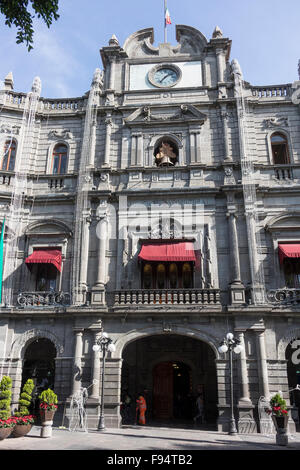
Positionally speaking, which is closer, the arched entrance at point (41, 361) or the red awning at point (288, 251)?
the red awning at point (288, 251)

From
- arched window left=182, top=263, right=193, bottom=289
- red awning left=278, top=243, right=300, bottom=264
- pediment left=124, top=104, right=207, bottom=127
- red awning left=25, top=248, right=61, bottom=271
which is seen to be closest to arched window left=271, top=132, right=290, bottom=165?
pediment left=124, top=104, right=207, bottom=127

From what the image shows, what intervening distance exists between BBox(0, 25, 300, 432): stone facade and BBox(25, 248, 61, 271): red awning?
0.52 meters

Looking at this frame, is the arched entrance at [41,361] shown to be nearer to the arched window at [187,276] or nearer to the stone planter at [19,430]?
the stone planter at [19,430]

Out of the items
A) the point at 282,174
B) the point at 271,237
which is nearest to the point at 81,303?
the point at 271,237

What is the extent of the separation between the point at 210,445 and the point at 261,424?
396 centimetres

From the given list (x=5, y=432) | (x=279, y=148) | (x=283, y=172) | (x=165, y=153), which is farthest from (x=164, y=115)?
(x=5, y=432)

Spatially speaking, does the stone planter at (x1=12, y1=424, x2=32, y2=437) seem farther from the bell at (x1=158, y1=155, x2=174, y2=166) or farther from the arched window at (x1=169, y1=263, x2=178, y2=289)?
the bell at (x1=158, y1=155, x2=174, y2=166)

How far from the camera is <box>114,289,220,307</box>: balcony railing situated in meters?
17.5

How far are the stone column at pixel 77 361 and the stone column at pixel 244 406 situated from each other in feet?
22.9

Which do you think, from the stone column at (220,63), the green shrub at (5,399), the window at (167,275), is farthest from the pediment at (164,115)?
the green shrub at (5,399)

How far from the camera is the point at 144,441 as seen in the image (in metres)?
13.1

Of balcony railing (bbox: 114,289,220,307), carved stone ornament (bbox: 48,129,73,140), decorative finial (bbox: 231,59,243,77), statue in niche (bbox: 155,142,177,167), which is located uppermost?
decorative finial (bbox: 231,59,243,77)

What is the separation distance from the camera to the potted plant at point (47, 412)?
13.5 m

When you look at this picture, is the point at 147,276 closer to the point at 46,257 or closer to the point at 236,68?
the point at 46,257
